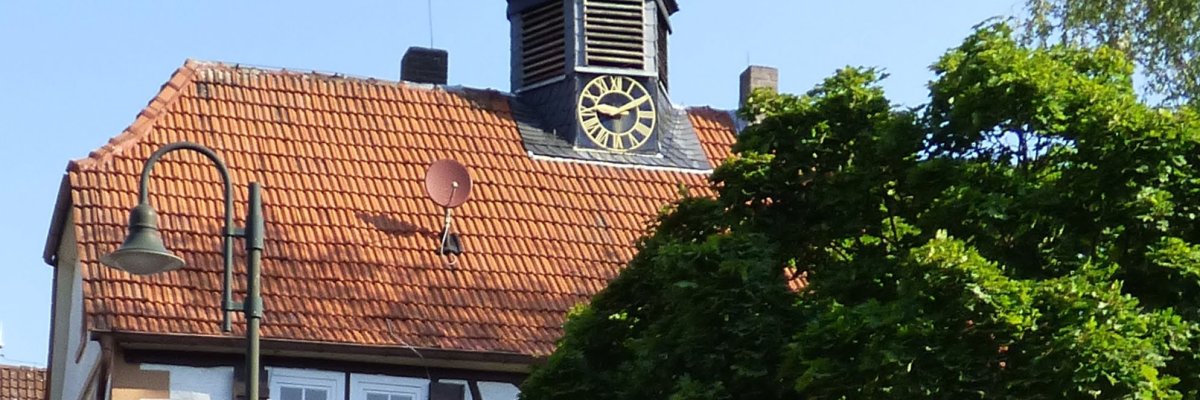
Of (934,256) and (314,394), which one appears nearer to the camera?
(934,256)

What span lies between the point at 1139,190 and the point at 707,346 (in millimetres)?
3363

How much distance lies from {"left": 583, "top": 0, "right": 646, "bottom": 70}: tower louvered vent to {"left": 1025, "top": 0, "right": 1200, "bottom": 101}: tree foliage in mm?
4464

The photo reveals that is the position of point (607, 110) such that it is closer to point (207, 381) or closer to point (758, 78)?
point (758, 78)

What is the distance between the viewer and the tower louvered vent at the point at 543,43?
30797mm

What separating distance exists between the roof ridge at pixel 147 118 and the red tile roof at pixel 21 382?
654 inches

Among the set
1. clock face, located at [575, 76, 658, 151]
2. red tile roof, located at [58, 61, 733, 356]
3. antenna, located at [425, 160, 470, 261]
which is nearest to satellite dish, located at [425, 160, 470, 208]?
antenna, located at [425, 160, 470, 261]

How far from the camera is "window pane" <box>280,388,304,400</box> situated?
25125mm

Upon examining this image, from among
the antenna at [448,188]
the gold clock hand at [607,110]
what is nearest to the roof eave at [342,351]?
the antenna at [448,188]

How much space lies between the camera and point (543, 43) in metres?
31.0

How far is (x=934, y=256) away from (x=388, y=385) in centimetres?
843

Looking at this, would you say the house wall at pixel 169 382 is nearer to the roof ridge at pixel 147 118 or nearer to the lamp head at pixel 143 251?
the roof ridge at pixel 147 118

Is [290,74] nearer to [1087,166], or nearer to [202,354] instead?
[202,354]

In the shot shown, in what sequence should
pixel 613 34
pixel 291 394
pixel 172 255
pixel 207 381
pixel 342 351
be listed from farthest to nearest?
pixel 613 34
pixel 291 394
pixel 342 351
pixel 207 381
pixel 172 255

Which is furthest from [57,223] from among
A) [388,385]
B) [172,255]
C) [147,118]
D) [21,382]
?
[21,382]
